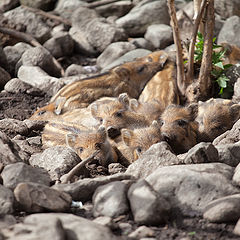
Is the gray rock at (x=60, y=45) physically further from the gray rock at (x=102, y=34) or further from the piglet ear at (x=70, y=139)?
the piglet ear at (x=70, y=139)

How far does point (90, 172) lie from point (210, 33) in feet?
Answer: 8.85

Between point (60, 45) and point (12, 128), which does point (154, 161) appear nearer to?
point (12, 128)

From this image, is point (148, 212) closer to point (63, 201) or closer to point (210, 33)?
point (63, 201)

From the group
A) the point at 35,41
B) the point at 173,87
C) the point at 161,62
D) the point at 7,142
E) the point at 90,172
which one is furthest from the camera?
the point at 35,41

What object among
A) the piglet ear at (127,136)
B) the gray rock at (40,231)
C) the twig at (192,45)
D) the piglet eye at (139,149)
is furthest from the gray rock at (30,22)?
the gray rock at (40,231)

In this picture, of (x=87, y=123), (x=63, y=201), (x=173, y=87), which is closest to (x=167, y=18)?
(x=173, y=87)

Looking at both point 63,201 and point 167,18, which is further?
point 167,18

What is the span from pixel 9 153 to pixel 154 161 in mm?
1362

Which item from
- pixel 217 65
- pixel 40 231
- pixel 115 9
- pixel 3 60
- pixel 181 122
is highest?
pixel 40 231

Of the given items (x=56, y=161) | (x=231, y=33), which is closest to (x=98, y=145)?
(x=56, y=161)

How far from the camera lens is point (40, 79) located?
8.45 metres

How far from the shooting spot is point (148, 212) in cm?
363

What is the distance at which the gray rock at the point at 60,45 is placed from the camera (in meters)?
10.1

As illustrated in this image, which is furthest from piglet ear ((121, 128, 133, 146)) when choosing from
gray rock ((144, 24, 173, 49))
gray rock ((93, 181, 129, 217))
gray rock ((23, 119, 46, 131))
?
gray rock ((144, 24, 173, 49))
